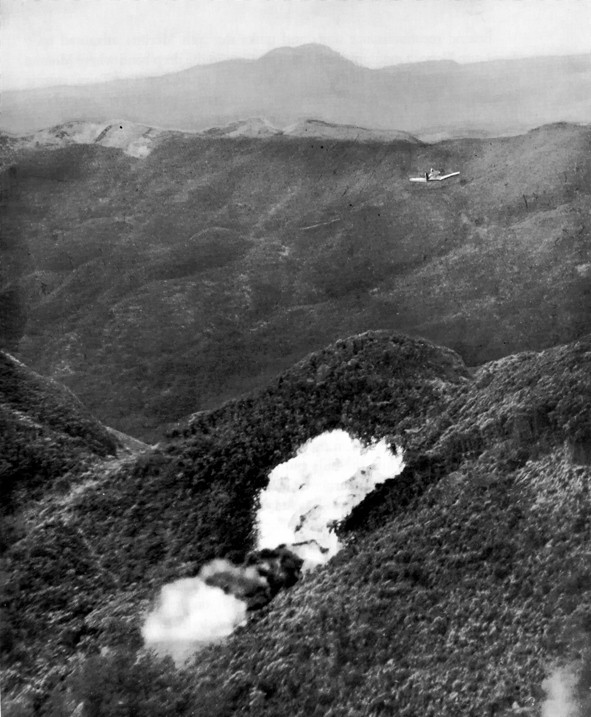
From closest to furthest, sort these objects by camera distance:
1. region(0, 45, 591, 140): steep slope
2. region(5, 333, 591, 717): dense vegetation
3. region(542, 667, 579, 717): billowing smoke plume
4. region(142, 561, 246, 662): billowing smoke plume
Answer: region(542, 667, 579, 717): billowing smoke plume → region(5, 333, 591, 717): dense vegetation → region(142, 561, 246, 662): billowing smoke plume → region(0, 45, 591, 140): steep slope

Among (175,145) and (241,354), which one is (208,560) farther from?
(175,145)

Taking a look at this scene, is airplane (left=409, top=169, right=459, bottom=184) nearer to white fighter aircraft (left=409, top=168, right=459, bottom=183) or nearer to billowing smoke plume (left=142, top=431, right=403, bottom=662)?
white fighter aircraft (left=409, top=168, right=459, bottom=183)

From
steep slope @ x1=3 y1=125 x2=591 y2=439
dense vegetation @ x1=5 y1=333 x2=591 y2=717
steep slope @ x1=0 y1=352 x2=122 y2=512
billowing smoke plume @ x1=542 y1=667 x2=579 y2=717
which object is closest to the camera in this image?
billowing smoke plume @ x1=542 y1=667 x2=579 y2=717

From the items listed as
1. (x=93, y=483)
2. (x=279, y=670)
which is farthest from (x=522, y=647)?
(x=93, y=483)

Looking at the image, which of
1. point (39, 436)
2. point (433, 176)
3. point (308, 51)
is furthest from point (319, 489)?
point (308, 51)

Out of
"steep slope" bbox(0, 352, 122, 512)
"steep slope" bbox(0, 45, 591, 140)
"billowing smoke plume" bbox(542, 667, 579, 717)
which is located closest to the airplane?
"steep slope" bbox(0, 45, 591, 140)

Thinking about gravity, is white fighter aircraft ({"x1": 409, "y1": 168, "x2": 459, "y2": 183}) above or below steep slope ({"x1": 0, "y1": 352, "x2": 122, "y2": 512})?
above

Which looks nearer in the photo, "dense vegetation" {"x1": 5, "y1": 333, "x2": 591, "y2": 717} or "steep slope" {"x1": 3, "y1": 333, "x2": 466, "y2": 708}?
"dense vegetation" {"x1": 5, "y1": 333, "x2": 591, "y2": 717}
